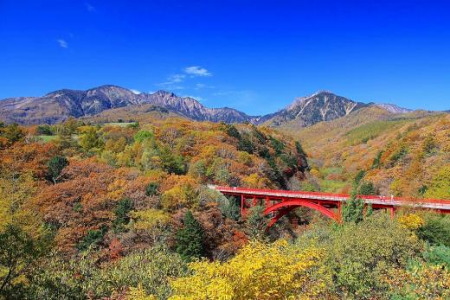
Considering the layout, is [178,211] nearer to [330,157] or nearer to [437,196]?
[437,196]

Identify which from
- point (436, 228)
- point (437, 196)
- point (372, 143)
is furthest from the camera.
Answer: point (372, 143)

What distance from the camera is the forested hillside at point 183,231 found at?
16938 millimetres

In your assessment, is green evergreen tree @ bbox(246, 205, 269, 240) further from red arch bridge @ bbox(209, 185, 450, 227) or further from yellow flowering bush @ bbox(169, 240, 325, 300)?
yellow flowering bush @ bbox(169, 240, 325, 300)

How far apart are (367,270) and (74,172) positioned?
46109 millimetres

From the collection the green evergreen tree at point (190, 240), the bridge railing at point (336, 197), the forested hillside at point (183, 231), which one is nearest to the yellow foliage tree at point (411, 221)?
the forested hillside at point (183, 231)

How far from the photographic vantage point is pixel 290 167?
105500 mm

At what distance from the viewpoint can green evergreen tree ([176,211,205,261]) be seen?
42362 millimetres

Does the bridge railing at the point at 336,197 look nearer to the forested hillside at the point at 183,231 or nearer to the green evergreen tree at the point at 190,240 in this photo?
the forested hillside at the point at 183,231

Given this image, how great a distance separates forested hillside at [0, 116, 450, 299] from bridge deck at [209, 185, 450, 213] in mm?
1513

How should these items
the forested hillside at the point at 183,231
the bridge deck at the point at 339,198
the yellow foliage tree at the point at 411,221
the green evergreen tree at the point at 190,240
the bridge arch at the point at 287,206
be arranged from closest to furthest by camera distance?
the forested hillside at the point at 183,231 → the yellow foliage tree at the point at 411,221 → the bridge deck at the point at 339,198 → the green evergreen tree at the point at 190,240 → the bridge arch at the point at 287,206

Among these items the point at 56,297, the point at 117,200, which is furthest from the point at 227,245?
the point at 56,297

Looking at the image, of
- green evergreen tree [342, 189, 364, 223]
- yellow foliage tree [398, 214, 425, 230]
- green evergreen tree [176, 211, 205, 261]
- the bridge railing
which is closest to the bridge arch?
the bridge railing

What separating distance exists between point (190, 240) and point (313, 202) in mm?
16637

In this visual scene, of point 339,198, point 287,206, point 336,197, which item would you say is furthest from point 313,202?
point 287,206
